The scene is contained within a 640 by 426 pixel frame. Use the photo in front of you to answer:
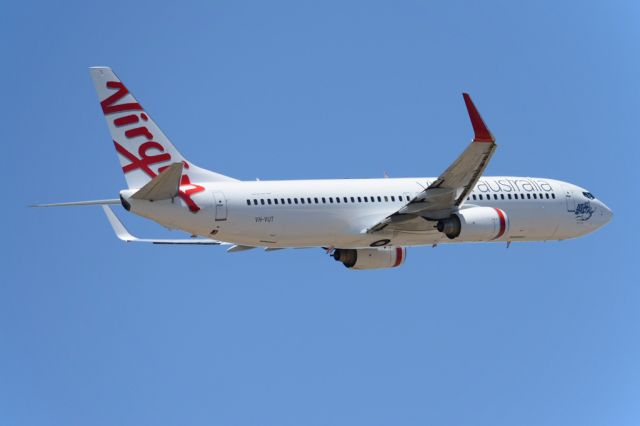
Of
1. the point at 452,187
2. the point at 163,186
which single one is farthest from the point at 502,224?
the point at 163,186

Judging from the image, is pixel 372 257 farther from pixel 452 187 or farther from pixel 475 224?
pixel 452 187

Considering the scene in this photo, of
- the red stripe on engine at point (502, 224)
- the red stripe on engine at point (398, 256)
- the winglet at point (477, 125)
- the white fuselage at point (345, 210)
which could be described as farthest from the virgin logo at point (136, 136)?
the red stripe on engine at point (502, 224)

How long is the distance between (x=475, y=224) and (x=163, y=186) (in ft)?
45.4

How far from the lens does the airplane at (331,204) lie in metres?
51.1

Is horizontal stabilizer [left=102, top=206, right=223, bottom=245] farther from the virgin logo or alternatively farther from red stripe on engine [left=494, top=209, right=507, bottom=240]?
red stripe on engine [left=494, top=209, right=507, bottom=240]

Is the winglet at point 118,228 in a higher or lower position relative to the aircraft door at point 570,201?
lower

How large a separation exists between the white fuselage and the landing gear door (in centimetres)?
4

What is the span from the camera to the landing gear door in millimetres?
51656

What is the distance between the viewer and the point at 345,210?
181 ft

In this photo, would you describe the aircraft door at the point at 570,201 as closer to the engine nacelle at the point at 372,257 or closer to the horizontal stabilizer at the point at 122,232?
the engine nacelle at the point at 372,257

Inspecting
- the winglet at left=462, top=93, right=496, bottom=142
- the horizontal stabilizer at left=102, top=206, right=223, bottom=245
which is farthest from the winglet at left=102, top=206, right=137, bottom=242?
the winglet at left=462, top=93, right=496, bottom=142

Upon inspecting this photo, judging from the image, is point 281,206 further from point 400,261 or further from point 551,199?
point 551,199

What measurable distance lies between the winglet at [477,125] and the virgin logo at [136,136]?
36.3 feet

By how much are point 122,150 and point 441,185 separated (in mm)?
13162
